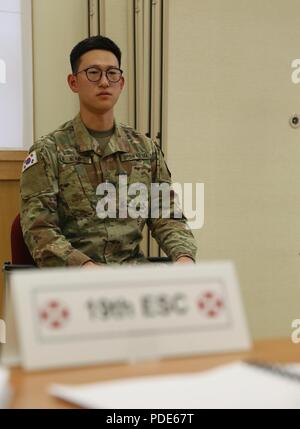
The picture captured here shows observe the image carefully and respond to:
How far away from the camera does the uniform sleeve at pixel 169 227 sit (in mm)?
2236

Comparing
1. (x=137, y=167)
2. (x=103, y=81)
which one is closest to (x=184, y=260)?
(x=137, y=167)

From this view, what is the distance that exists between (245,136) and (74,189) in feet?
3.40

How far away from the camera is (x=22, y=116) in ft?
10.2

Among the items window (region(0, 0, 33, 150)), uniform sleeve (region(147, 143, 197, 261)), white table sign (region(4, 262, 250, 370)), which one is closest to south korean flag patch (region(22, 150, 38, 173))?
uniform sleeve (region(147, 143, 197, 261))

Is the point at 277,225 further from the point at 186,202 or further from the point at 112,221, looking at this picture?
the point at 112,221

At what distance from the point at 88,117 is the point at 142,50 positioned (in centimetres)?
68

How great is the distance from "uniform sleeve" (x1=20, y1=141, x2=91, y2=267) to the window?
0.93 m

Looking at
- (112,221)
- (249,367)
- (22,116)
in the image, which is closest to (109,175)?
(112,221)

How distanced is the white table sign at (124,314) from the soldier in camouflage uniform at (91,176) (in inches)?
52.9

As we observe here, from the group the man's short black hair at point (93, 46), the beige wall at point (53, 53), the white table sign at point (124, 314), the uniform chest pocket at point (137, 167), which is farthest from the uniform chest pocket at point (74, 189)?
the white table sign at point (124, 314)

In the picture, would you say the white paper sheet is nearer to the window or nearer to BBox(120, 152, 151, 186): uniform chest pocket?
BBox(120, 152, 151, 186): uniform chest pocket

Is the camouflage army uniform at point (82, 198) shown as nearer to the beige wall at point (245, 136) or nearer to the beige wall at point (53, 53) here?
the beige wall at point (245, 136)

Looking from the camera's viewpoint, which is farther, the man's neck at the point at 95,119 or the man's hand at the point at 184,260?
the man's neck at the point at 95,119

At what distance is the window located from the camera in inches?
121
